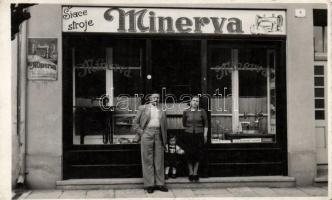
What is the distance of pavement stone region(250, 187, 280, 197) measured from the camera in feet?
29.5

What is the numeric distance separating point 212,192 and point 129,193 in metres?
1.57

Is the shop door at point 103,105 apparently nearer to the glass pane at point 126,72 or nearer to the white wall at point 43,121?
the glass pane at point 126,72

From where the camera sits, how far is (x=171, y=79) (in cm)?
1011

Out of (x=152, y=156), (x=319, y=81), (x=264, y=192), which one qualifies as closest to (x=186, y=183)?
(x=152, y=156)

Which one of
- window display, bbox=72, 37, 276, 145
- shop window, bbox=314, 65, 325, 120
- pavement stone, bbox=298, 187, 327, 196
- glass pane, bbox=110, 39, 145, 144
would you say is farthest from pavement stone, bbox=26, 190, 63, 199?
shop window, bbox=314, 65, 325, 120

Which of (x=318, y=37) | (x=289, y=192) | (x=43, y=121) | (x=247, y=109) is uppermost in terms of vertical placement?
(x=318, y=37)

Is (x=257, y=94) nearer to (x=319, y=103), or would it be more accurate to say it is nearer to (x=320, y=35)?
(x=319, y=103)

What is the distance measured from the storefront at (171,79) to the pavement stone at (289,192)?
23.4 inches

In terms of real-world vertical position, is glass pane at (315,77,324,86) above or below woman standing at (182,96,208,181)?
above

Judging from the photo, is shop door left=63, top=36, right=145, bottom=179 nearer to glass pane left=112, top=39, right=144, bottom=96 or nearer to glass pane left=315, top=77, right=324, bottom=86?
glass pane left=112, top=39, right=144, bottom=96

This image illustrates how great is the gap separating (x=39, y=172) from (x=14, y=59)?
2.22 meters

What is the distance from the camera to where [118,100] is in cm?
1012

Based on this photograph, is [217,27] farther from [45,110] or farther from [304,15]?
[45,110]

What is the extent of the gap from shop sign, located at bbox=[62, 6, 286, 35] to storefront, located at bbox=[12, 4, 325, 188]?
0.07ft
